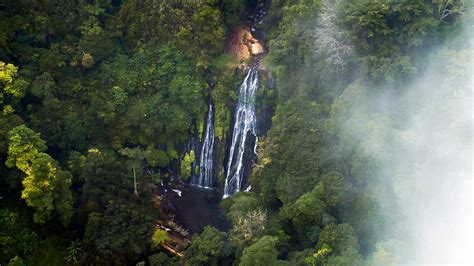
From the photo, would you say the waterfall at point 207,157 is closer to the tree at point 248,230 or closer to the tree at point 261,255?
the tree at point 248,230

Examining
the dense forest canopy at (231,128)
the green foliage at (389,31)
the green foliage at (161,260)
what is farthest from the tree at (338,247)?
the green foliage at (389,31)

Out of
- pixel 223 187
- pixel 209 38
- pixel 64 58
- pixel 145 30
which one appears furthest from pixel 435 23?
pixel 64 58

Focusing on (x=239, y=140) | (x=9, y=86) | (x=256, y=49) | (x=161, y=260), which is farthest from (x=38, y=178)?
(x=256, y=49)

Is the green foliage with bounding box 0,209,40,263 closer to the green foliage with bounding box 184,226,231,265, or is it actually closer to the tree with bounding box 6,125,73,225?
the tree with bounding box 6,125,73,225

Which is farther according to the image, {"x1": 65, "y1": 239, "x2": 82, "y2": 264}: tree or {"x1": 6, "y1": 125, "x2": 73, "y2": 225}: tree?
{"x1": 65, "y1": 239, "x2": 82, "y2": 264}: tree

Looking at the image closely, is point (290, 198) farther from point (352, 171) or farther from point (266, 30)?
point (266, 30)

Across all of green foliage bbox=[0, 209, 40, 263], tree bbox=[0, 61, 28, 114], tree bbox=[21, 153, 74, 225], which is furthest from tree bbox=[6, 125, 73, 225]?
tree bbox=[0, 61, 28, 114]
